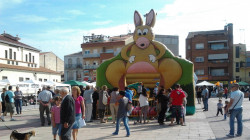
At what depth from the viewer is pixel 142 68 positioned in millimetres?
14148

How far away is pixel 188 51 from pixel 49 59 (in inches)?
1137

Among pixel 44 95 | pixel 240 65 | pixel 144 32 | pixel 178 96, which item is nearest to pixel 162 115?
Answer: pixel 178 96

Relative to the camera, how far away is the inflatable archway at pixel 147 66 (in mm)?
13680

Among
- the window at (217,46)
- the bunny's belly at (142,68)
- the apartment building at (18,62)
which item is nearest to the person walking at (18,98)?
the bunny's belly at (142,68)

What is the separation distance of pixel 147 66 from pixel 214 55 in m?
38.8

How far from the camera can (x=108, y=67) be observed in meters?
14.7

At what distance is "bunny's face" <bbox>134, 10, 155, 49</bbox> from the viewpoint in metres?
14.3

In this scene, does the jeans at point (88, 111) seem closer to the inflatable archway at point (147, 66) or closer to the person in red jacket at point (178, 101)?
the inflatable archway at point (147, 66)

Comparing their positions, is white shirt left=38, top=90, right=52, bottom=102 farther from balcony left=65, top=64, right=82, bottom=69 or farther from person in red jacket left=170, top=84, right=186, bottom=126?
balcony left=65, top=64, right=82, bottom=69

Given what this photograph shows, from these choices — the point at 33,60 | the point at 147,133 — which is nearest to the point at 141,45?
the point at 147,133

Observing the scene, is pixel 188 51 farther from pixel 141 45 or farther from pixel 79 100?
pixel 79 100

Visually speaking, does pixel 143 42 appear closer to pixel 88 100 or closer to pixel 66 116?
pixel 88 100

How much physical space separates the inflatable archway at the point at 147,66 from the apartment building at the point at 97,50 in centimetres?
3460

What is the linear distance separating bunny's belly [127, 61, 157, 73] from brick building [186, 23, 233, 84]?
37121 mm
